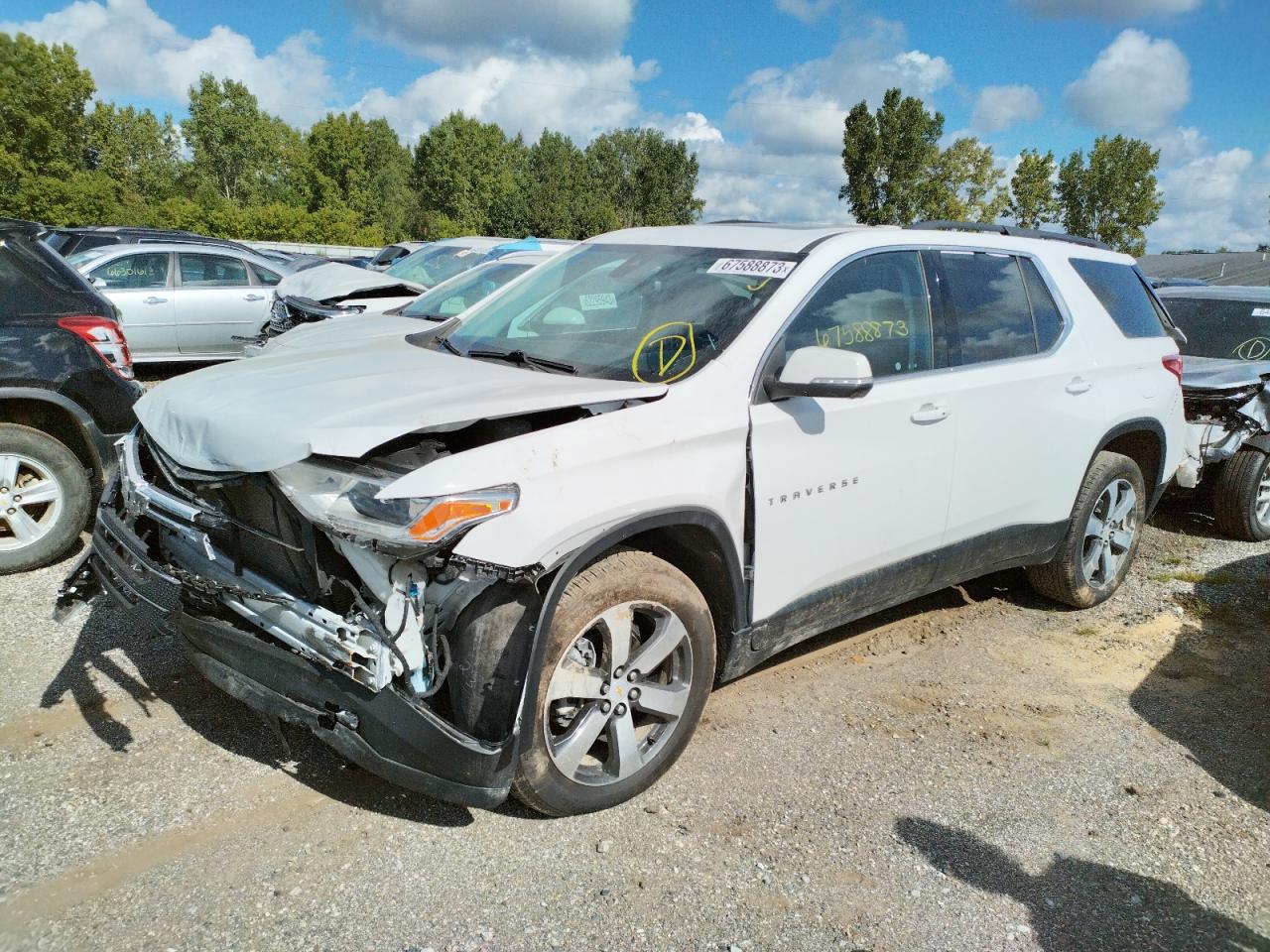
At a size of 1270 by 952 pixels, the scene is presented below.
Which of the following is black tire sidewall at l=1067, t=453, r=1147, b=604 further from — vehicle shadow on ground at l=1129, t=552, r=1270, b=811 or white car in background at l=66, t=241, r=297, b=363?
white car in background at l=66, t=241, r=297, b=363

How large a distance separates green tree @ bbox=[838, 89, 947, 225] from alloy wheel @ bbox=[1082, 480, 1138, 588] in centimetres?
3940

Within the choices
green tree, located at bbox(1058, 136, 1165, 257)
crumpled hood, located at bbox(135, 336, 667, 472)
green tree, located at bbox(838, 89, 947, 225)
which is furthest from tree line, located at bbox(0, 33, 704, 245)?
crumpled hood, located at bbox(135, 336, 667, 472)

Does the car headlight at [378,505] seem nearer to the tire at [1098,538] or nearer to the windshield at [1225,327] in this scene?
the tire at [1098,538]

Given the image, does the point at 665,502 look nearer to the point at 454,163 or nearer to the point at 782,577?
the point at 782,577

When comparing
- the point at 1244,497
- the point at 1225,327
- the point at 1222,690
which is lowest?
the point at 1222,690

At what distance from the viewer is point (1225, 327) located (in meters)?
7.02

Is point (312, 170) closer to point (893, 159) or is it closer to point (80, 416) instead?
point (893, 159)

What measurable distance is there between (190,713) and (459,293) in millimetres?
4901

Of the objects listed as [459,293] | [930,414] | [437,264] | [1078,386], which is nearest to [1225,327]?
[1078,386]

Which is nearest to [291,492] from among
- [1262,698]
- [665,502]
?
[665,502]

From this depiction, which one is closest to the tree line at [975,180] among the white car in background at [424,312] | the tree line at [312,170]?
the tree line at [312,170]

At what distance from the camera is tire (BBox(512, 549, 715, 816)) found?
2668 millimetres

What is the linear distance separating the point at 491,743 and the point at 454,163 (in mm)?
78740

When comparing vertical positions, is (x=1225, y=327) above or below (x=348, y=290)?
below
